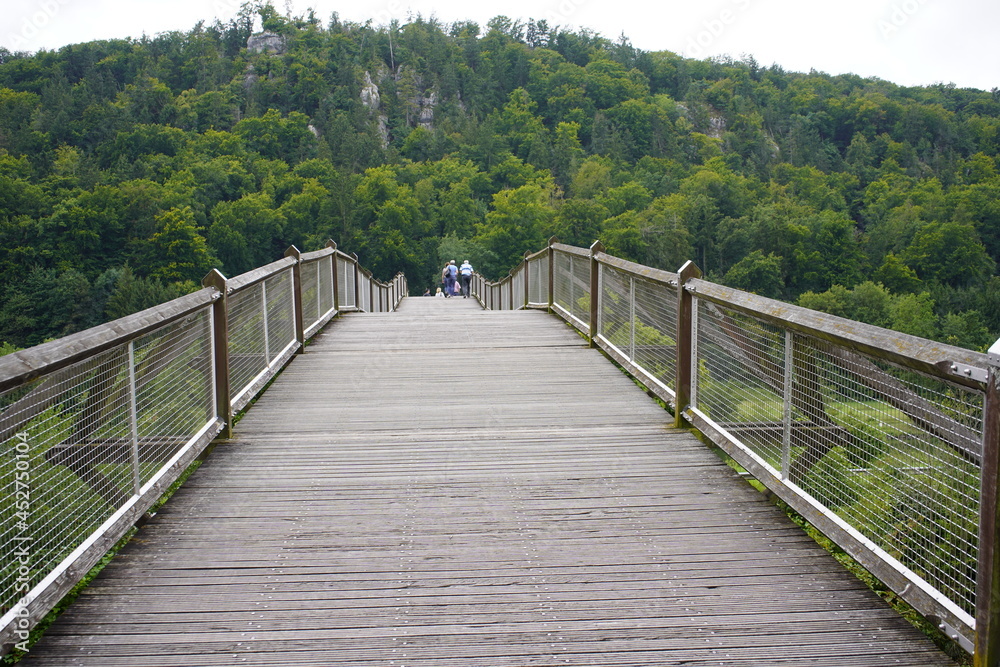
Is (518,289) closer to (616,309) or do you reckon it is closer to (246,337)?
(616,309)

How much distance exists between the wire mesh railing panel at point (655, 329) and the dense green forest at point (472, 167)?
216 ft

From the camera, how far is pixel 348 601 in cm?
313

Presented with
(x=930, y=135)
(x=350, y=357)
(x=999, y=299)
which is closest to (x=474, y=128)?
(x=930, y=135)

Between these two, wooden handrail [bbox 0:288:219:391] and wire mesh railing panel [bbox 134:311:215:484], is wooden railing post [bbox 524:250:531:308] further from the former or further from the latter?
wooden handrail [bbox 0:288:219:391]

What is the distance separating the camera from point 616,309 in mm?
7969

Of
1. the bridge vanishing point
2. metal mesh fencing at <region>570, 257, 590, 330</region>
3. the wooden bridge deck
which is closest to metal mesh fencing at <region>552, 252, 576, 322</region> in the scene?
metal mesh fencing at <region>570, 257, 590, 330</region>

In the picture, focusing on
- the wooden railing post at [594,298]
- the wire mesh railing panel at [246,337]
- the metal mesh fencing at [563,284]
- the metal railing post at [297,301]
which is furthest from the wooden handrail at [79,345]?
the metal mesh fencing at [563,284]

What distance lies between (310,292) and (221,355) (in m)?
4.57

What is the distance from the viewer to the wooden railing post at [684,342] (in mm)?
5539

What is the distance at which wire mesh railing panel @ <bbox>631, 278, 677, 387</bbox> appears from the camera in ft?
19.8

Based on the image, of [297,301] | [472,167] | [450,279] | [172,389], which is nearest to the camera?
[172,389]

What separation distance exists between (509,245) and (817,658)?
96742 millimetres

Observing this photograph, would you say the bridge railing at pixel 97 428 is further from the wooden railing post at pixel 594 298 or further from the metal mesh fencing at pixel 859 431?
the wooden railing post at pixel 594 298

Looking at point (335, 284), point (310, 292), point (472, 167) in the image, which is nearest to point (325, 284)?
point (335, 284)
